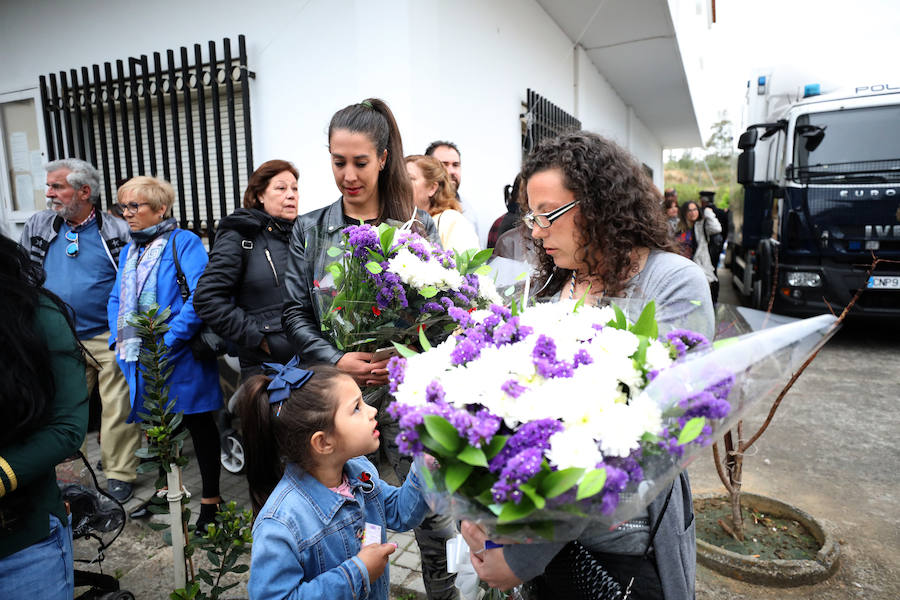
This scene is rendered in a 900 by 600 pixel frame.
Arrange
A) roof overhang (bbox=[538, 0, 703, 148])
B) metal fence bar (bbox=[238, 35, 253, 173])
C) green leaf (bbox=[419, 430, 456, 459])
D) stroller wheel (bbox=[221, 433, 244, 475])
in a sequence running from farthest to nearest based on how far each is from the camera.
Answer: roof overhang (bbox=[538, 0, 703, 148])
metal fence bar (bbox=[238, 35, 253, 173])
stroller wheel (bbox=[221, 433, 244, 475])
green leaf (bbox=[419, 430, 456, 459])

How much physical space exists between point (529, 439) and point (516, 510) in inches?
5.1

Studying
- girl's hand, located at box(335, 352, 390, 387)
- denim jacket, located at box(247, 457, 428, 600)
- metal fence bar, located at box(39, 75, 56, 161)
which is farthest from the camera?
metal fence bar, located at box(39, 75, 56, 161)

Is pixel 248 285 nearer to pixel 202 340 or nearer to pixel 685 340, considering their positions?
pixel 202 340

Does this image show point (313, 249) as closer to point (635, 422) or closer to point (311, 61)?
point (635, 422)

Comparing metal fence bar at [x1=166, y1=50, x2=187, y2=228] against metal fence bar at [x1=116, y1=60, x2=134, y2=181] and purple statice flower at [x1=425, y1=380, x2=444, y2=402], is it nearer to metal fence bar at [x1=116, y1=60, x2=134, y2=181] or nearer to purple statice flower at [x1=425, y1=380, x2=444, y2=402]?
metal fence bar at [x1=116, y1=60, x2=134, y2=181]

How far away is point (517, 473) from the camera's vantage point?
39.2 inches

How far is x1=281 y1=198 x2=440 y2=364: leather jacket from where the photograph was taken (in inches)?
85.8

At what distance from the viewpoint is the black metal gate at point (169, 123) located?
526 centimetres

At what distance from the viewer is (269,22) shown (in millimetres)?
5016

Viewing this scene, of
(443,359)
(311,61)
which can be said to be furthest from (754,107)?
(443,359)

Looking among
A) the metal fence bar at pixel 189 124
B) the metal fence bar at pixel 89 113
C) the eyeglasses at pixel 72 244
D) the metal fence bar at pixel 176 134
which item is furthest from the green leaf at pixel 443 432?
the metal fence bar at pixel 89 113

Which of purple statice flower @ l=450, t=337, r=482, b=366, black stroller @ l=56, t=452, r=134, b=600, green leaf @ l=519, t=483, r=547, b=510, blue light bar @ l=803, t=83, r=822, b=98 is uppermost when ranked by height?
blue light bar @ l=803, t=83, r=822, b=98

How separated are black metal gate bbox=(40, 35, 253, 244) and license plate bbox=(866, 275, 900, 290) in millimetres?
7478

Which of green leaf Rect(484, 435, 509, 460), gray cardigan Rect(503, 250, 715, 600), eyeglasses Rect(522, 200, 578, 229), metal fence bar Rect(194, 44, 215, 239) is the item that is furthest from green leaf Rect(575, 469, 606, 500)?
metal fence bar Rect(194, 44, 215, 239)
